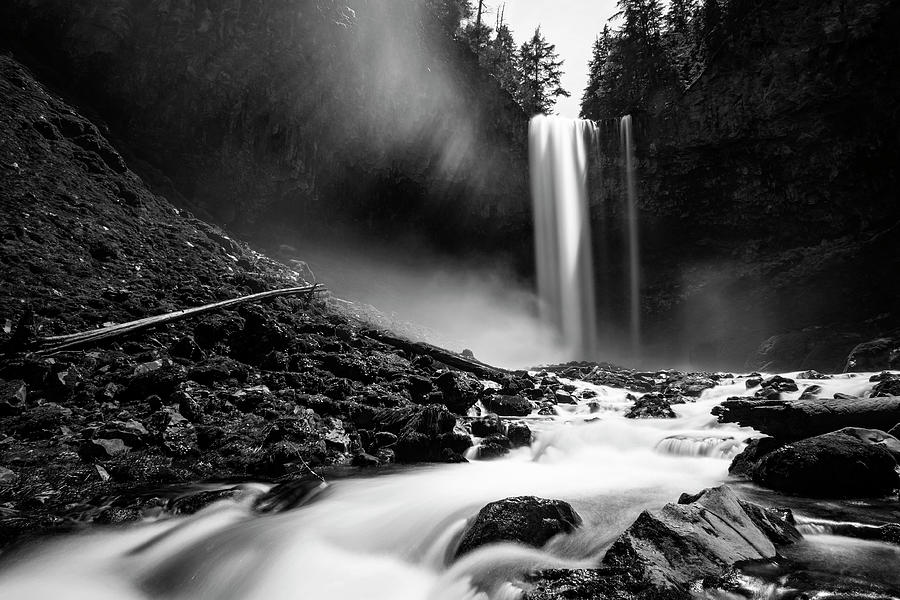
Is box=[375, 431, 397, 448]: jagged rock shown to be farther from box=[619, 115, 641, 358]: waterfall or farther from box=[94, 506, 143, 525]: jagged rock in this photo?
box=[619, 115, 641, 358]: waterfall

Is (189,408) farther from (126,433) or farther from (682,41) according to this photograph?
(682,41)

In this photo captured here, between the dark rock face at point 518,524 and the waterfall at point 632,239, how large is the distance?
2635cm

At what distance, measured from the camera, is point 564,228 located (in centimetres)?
2900

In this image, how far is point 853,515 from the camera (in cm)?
429

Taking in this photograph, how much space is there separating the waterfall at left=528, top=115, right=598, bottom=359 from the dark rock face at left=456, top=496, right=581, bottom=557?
26.3 m

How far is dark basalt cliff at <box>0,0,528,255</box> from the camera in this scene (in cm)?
1852

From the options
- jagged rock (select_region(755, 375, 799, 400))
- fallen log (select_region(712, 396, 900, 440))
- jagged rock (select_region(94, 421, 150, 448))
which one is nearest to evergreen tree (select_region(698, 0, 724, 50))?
jagged rock (select_region(755, 375, 799, 400))

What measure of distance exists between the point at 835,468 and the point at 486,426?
5123 millimetres

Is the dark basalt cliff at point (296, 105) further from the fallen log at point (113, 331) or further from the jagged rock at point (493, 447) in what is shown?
the jagged rock at point (493, 447)

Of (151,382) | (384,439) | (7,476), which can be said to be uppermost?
(151,382)

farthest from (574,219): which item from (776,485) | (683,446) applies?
(776,485)

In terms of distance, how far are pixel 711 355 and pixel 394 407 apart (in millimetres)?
23801

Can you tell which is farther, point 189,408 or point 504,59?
point 504,59

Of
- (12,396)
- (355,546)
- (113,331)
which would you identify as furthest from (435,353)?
(12,396)
